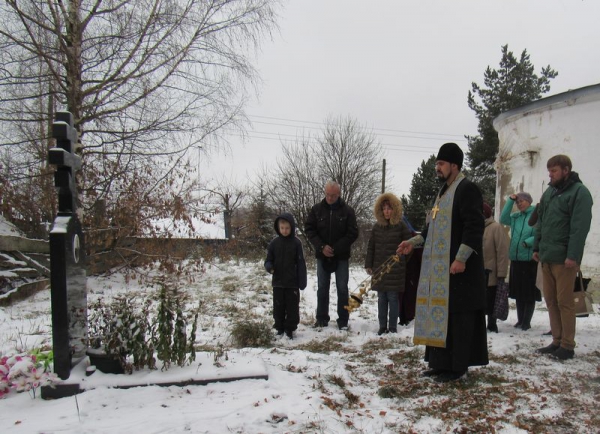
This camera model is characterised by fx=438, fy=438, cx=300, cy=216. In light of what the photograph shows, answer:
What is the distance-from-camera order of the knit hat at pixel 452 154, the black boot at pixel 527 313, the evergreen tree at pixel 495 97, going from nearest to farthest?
the knit hat at pixel 452 154
the black boot at pixel 527 313
the evergreen tree at pixel 495 97

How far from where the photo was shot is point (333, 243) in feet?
19.8

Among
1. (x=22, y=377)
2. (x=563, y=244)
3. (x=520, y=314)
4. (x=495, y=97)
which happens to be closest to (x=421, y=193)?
(x=495, y=97)

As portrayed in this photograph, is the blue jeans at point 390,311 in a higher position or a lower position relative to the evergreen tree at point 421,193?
lower

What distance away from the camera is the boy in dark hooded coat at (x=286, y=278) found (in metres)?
5.59

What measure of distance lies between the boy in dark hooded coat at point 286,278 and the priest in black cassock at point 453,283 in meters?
2.07

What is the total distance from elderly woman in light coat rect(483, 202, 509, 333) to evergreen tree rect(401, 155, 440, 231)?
22.6 meters

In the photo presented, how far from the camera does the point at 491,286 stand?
5.38 metres

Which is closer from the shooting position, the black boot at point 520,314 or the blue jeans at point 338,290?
the black boot at point 520,314

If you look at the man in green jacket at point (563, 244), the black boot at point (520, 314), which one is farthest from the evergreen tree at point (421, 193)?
the man in green jacket at point (563, 244)

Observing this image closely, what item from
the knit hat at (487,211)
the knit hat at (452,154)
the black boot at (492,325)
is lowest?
the black boot at (492,325)

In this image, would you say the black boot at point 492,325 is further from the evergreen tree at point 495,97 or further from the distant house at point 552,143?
the evergreen tree at point 495,97

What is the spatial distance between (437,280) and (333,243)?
239 centimetres

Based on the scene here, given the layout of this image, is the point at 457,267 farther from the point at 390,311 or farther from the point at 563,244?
the point at 390,311

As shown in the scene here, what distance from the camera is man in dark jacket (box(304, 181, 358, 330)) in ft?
19.6
